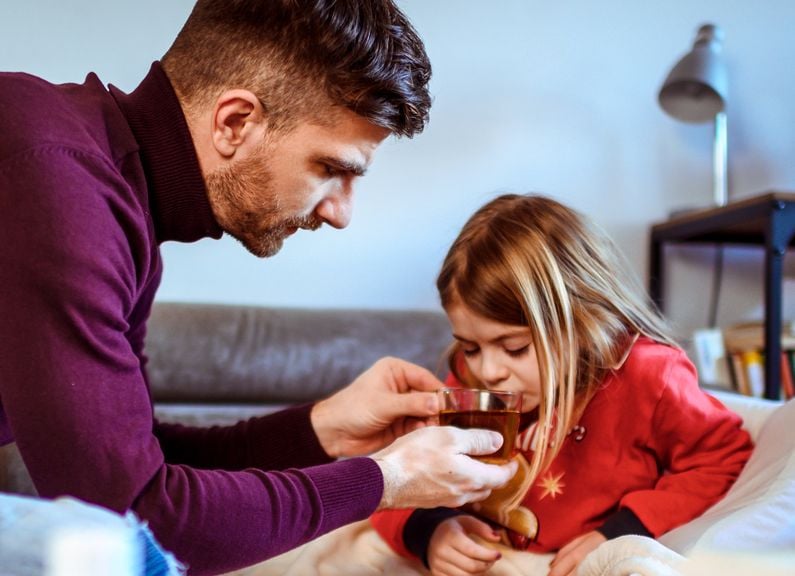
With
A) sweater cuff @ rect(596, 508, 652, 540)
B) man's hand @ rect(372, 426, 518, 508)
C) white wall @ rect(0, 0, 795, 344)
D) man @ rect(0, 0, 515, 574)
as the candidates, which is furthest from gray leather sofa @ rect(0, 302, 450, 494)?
man's hand @ rect(372, 426, 518, 508)

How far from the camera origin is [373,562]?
139cm

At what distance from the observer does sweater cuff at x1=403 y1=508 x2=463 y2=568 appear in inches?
52.7

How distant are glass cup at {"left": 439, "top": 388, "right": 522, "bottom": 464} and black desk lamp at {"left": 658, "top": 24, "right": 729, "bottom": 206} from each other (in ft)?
5.37

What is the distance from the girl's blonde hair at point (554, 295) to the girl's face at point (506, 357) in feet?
0.06

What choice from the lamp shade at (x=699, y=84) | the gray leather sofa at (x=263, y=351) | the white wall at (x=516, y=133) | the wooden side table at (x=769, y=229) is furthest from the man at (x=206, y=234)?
the lamp shade at (x=699, y=84)

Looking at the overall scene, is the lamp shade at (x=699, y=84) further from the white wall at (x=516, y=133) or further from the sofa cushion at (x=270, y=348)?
the sofa cushion at (x=270, y=348)

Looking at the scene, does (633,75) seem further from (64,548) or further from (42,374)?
(64,548)

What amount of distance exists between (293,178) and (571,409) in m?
0.56

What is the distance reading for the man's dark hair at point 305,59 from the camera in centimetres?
118

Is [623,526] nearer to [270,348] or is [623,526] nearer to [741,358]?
[270,348]

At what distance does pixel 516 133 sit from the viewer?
2758 mm

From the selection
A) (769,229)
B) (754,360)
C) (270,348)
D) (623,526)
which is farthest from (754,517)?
(754,360)

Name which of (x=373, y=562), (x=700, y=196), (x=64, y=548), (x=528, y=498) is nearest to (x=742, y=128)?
(x=700, y=196)

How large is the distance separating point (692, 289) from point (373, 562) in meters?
1.89
